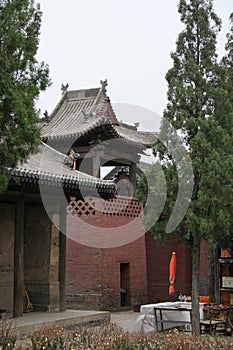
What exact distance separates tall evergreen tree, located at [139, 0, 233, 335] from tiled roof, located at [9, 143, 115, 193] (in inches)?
91.6

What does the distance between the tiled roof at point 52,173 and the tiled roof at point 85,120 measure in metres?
5.20

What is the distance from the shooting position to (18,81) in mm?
6977

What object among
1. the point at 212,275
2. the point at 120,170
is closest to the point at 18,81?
the point at 212,275

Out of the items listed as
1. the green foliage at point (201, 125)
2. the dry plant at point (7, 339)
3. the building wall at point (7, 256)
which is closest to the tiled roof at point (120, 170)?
the building wall at point (7, 256)

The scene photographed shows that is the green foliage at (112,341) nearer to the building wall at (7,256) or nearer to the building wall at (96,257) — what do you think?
the building wall at (7,256)

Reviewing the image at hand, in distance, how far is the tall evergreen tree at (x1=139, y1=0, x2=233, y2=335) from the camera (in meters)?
8.93

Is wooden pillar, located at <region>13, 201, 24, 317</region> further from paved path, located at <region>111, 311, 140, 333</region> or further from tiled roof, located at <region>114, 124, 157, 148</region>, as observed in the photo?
tiled roof, located at <region>114, 124, 157, 148</region>

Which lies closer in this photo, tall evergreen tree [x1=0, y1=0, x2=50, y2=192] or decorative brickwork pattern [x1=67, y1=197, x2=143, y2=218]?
tall evergreen tree [x1=0, y1=0, x2=50, y2=192]

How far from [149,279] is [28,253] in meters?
6.65

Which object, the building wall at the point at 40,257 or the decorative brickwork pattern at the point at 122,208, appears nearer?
the building wall at the point at 40,257

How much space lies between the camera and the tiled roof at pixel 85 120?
18938mm

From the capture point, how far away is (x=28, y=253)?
12883mm

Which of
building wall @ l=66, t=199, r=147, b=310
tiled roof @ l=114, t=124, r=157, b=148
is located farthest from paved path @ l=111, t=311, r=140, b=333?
tiled roof @ l=114, t=124, r=157, b=148

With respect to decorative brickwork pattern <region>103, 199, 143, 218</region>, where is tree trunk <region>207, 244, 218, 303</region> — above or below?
below
